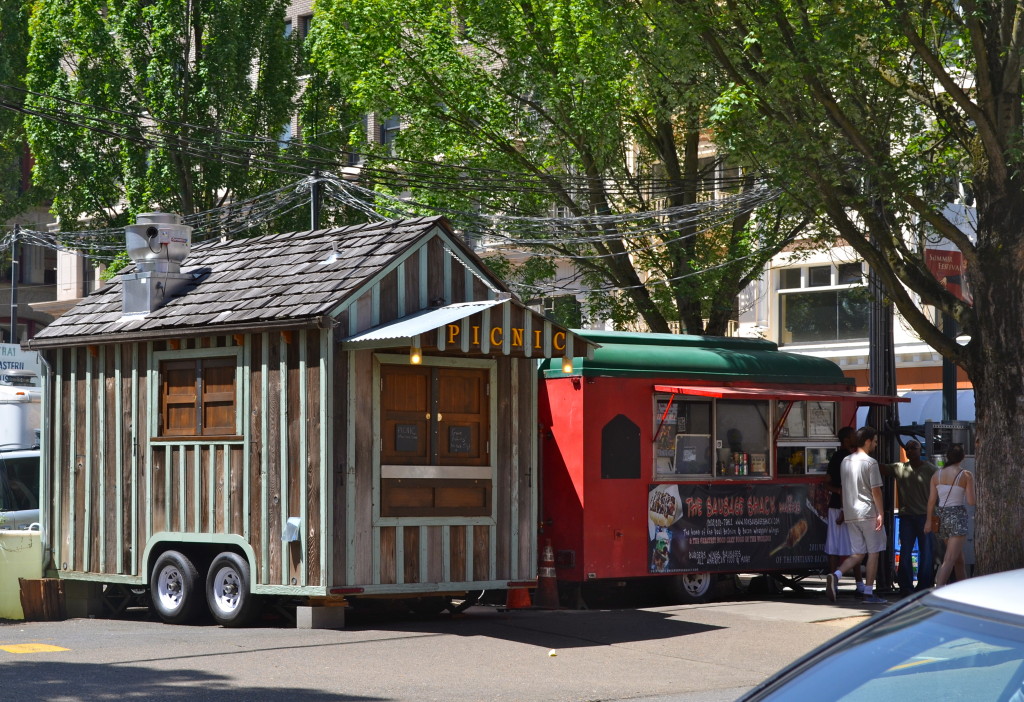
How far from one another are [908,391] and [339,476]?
1964 cm

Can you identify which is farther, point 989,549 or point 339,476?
point 989,549

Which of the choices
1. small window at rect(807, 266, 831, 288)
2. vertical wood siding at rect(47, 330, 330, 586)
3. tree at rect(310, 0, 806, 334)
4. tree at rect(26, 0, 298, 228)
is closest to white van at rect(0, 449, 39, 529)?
vertical wood siding at rect(47, 330, 330, 586)

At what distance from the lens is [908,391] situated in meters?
28.8

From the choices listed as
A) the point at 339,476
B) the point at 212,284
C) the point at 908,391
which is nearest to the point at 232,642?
the point at 339,476

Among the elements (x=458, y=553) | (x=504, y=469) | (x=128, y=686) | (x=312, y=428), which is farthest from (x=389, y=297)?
(x=128, y=686)

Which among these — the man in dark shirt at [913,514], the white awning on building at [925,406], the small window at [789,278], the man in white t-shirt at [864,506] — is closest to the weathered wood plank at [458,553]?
the man in white t-shirt at [864,506]

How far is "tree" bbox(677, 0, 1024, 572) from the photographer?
12672 mm

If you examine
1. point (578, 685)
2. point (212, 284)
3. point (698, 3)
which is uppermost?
point (698, 3)

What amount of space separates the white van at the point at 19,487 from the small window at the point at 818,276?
62.5 feet

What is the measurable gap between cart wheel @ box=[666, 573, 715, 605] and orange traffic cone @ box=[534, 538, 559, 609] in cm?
143

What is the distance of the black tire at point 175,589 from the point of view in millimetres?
12562

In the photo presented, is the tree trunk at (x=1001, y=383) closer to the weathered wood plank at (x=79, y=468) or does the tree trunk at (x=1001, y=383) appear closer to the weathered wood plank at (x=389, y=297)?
the weathered wood plank at (x=389, y=297)

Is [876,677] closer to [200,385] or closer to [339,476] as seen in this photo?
[339,476]

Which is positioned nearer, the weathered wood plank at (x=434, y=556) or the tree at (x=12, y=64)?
the weathered wood plank at (x=434, y=556)
